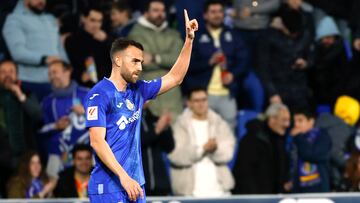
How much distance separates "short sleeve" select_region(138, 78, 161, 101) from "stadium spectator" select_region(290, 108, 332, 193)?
16.6ft

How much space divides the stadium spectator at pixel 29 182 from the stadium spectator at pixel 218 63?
2.28m

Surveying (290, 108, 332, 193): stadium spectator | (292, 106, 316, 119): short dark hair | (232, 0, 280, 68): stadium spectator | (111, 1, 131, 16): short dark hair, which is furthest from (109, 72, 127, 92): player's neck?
(232, 0, 280, 68): stadium spectator

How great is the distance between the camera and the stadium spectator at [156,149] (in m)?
12.0

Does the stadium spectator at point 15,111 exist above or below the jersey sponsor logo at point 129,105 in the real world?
above

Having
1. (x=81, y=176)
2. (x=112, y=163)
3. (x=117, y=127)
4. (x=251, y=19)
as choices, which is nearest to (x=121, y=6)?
(x=251, y=19)

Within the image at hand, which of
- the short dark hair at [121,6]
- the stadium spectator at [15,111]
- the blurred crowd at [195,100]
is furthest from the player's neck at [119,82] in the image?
the short dark hair at [121,6]

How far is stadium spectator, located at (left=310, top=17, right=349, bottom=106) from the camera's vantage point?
14094 millimetres

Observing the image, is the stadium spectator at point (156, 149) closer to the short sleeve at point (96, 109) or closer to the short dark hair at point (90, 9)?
the short dark hair at point (90, 9)

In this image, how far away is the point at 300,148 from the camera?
1260 centimetres

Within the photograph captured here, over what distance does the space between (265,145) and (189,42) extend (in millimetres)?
4880

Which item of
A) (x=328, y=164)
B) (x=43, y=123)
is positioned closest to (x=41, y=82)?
(x=43, y=123)

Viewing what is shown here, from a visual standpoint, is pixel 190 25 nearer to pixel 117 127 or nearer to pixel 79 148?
pixel 117 127

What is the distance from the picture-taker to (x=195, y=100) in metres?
12.3

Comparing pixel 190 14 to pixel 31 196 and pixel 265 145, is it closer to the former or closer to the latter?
pixel 265 145
